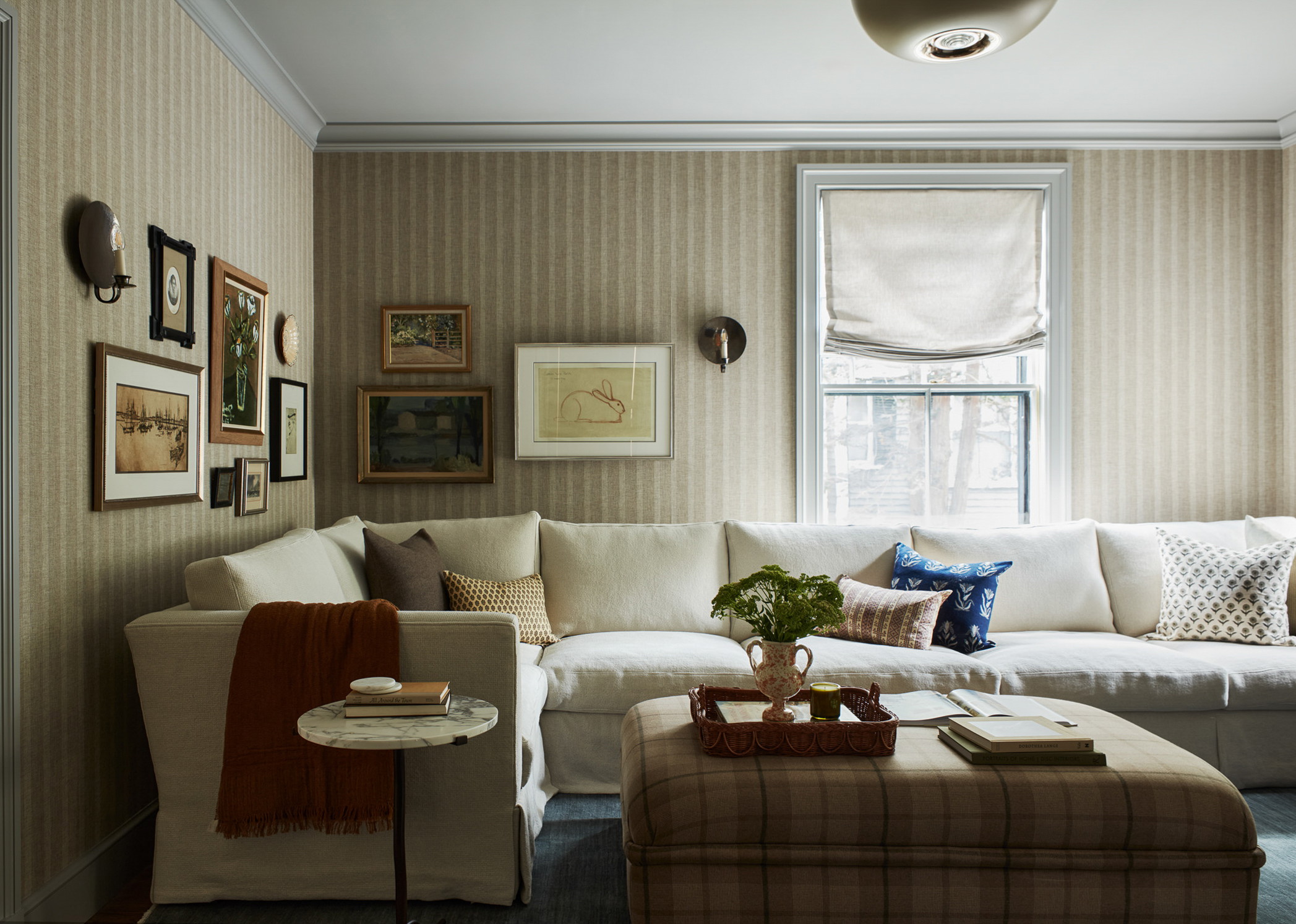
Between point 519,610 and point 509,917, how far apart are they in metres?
1.25

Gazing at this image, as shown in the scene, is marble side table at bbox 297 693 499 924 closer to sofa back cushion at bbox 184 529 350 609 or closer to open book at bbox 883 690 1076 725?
sofa back cushion at bbox 184 529 350 609

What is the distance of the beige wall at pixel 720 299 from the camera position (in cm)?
386

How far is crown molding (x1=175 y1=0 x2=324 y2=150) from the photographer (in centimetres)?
274

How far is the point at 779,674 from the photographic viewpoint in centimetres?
195

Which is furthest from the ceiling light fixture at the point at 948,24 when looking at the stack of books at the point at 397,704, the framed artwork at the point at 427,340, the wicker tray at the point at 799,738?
the framed artwork at the point at 427,340

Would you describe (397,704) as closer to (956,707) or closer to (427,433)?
(956,707)

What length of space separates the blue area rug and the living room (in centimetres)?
1

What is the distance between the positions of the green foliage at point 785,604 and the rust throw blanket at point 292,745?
87 cm

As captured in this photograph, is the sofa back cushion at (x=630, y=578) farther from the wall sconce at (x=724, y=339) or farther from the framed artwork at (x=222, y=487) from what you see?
the framed artwork at (x=222, y=487)

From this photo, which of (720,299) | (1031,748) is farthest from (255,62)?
(1031,748)

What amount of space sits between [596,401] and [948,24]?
7.51ft

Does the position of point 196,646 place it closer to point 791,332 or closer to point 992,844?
point 992,844

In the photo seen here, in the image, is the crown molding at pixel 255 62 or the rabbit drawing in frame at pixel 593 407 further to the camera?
the rabbit drawing in frame at pixel 593 407

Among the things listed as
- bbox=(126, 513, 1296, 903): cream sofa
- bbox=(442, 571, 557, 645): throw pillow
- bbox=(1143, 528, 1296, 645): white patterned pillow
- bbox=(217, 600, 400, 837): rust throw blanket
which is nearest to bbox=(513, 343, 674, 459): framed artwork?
bbox=(126, 513, 1296, 903): cream sofa
